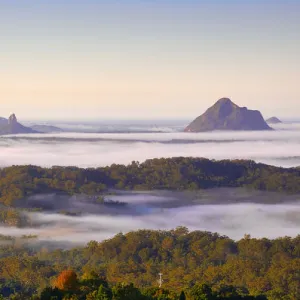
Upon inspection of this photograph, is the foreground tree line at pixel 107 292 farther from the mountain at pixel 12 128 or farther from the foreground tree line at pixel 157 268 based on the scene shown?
the mountain at pixel 12 128

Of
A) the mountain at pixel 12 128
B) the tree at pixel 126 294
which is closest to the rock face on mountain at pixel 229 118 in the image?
the mountain at pixel 12 128

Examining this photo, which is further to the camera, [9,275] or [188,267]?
[188,267]

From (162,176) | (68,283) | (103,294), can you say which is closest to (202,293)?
(103,294)

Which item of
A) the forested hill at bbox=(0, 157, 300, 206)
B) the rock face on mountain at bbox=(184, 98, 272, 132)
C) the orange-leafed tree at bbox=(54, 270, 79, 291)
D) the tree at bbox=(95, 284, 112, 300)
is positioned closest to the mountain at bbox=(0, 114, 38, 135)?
the rock face on mountain at bbox=(184, 98, 272, 132)

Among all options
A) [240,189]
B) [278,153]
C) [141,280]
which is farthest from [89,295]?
[278,153]

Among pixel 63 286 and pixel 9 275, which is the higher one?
pixel 63 286

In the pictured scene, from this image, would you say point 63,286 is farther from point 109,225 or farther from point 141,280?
point 109,225

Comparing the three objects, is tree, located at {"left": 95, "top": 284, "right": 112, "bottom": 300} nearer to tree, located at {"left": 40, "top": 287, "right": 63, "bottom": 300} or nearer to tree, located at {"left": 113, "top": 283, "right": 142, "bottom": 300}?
tree, located at {"left": 113, "top": 283, "right": 142, "bottom": 300}
